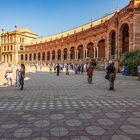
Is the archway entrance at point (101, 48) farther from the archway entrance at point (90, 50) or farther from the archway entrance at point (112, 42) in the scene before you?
the archway entrance at point (112, 42)

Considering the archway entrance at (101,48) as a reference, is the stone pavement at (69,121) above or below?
below

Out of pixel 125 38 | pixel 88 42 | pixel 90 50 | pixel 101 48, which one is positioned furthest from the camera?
pixel 90 50

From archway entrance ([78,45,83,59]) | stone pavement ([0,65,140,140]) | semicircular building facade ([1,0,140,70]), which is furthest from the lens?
archway entrance ([78,45,83,59])

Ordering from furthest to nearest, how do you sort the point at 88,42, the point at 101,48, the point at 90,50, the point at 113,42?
the point at 90,50 → the point at 88,42 → the point at 101,48 → the point at 113,42

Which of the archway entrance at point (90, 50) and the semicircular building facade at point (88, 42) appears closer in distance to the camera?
the semicircular building facade at point (88, 42)

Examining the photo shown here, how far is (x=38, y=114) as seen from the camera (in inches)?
277

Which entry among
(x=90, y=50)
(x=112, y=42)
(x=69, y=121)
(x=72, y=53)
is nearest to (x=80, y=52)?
(x=72, y=53)

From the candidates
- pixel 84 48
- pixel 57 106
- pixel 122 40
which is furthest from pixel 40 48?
pixel 57 106

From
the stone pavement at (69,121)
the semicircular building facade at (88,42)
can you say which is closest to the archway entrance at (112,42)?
the semicircular building facade at (88,42)

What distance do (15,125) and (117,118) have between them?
289 cm

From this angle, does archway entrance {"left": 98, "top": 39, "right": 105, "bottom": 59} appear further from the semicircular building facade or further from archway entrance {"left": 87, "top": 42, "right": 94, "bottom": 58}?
archway entrance {"left": 87, "top": 42, "right": 94, "bottom": 58}

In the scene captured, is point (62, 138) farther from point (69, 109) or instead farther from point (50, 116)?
point (69, 109)

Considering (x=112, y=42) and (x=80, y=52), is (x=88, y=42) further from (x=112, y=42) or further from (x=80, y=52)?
(x=112, y=42)

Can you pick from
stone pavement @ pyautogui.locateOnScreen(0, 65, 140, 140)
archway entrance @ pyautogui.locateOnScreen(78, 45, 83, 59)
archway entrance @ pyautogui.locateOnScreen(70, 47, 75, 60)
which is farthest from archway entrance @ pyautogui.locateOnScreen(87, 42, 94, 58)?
stone pavement @ pyautogui.locateOnScreen(0, 65, 140, 140)
